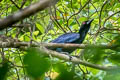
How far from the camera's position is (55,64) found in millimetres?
592

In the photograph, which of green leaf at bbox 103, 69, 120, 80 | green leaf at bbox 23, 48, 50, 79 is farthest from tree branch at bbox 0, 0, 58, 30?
green leaf at bbox 103, 69, 120, 80

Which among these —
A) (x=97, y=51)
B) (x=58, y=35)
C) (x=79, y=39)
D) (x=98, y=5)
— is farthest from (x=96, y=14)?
(x=97, y=51)

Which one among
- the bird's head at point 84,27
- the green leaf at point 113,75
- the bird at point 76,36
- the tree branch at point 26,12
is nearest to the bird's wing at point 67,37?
the bird at point 76,36

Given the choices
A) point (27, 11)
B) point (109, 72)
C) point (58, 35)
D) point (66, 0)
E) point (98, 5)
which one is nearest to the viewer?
point (27, 11)

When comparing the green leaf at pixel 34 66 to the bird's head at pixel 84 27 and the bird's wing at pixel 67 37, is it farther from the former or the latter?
the bird's head at pixel 84 27

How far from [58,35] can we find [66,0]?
63cm

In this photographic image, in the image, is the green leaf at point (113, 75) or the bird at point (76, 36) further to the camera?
the bird at point (76, 36)

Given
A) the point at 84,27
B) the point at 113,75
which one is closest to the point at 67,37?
the point at 84,27

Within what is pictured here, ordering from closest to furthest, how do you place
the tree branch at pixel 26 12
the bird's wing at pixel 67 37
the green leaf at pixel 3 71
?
the tree branch at pixel 26 12, the green leaf at pixel 3 71, the bird's wing at pixel 67 37

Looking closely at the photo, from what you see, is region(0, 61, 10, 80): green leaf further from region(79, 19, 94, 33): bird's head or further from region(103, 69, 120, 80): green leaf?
region(79, 19, 94, 33): bird's head

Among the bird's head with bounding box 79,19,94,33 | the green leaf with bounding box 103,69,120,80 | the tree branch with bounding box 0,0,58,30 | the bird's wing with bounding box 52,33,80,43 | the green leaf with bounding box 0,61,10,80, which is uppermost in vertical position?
the bird's head with bounding box 79,19,94,33

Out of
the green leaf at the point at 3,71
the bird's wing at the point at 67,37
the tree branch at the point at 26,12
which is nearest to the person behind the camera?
the tree branch at the point at 26,12

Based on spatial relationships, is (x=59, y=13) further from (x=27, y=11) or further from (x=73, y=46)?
(x=27, y=11)

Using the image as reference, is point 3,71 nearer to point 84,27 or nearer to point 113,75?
point 113,75
